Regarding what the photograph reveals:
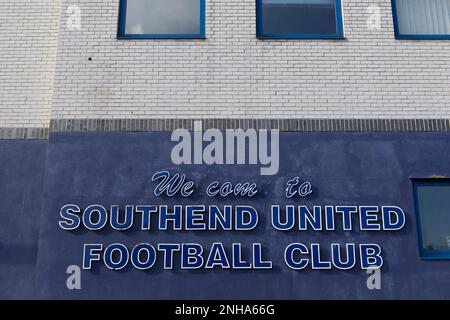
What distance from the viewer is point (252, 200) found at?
8.94 meters

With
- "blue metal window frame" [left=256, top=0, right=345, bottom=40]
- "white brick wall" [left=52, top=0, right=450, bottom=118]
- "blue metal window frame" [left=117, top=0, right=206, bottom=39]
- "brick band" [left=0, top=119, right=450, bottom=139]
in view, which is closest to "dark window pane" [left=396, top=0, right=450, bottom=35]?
"white brick wall" [left=52, top=0, right=450, bottom=118]

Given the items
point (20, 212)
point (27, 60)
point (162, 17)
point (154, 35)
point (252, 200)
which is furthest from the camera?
point (27, 60)

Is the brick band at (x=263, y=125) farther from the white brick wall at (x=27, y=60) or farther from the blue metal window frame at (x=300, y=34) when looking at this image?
the blue metal window frame at (x=300, y=34)

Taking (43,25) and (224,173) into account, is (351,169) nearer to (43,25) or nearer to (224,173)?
(224,173)

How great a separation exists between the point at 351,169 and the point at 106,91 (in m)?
4.21

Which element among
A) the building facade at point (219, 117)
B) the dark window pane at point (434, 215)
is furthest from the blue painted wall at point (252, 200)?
the dark window pane at point (434, 215)

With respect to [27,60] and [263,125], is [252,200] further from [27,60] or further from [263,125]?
[27,60]

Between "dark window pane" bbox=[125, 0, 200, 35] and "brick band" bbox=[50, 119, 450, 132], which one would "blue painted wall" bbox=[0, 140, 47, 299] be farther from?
"dark window pane" bbox=[125, 0, 200, 35]

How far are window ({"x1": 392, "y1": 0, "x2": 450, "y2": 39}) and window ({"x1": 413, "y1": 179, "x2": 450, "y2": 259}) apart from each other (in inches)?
106

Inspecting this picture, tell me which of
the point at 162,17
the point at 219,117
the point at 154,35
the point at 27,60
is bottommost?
the point at 219,117

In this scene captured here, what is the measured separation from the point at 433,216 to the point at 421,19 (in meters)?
3.61

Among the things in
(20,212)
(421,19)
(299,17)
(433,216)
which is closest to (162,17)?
(299,17)

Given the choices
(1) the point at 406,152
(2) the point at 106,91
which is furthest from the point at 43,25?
(1) the point at 406,152

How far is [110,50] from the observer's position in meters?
9.74
